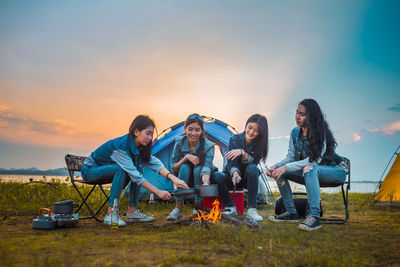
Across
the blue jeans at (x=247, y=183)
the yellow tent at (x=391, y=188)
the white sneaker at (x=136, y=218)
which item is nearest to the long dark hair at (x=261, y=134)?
the blue jeans at (x=247, y=183)

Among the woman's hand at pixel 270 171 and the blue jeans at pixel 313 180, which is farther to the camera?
the woman's hand at pixel 270 171

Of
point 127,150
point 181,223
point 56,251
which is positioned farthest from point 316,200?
point 56,251

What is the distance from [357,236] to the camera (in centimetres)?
272

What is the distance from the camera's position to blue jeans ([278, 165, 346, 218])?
10.2ft

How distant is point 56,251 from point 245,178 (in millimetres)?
2412

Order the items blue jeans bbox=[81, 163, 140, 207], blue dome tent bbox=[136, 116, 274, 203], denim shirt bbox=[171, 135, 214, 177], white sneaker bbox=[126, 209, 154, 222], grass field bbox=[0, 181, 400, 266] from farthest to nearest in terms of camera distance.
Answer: blue dome tent bbox=[136, 116, 274, 203], denim shirt bbox=[171, 135, 214, 177], white sneaker bbox=[126, 209, 154, 222], blue jeans bbox=[81, 163, 140, 207], grass field bbox=[0, 181, 400, 266]

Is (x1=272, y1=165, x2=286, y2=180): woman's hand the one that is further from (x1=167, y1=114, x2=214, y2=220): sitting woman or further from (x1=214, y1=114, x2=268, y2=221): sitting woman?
(x1=167, y1=114, x2=214, y2=220): sitting woman

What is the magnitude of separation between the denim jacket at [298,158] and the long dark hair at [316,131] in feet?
0.22

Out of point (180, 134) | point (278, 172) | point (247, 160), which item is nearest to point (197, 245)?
point (278, 172)

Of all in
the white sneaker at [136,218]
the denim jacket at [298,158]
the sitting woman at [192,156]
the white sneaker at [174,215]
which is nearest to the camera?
the denim jacket at [298,158]

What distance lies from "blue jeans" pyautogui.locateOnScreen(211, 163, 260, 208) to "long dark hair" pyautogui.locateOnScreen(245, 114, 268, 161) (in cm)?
28

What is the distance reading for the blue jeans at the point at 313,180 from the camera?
311 cm

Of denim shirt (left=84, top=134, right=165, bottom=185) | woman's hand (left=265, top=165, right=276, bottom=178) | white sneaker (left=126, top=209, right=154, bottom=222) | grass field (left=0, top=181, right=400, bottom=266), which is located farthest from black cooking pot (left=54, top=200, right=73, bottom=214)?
woman's hand (left=265, top=165, right=276, bottom=178)

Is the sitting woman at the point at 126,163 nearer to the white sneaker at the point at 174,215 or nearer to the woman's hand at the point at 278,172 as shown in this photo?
the white sneaker at the point at 174,215
